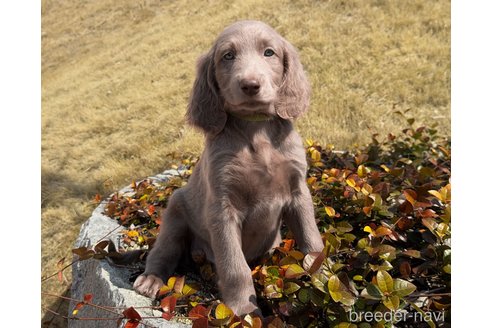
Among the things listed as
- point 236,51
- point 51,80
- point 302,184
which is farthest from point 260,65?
point 51,80

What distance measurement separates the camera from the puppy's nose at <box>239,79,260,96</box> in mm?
2061

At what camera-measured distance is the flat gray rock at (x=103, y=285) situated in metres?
2.25

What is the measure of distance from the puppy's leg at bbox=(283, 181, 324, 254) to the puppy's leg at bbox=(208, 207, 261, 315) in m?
0.34

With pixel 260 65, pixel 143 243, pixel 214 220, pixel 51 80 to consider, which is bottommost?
pixel 51 80

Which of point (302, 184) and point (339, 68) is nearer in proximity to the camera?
point (302, 184)

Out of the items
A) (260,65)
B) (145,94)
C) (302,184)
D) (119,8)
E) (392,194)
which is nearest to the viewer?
(260,65)

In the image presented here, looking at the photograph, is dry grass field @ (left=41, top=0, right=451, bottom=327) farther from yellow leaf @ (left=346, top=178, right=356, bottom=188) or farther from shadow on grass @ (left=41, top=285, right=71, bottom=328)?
yellow leaf @ (left=346, top=178, right=356, bottom=188)

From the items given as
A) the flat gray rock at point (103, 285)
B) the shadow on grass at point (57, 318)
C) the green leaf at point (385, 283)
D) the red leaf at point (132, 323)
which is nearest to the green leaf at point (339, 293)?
the green leaf at point (385, 283)

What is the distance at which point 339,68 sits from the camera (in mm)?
8211

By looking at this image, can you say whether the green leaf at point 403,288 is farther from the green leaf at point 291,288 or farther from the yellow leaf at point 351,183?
the yellow leaf at point 351,183

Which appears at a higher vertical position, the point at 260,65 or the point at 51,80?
the point at 260,65

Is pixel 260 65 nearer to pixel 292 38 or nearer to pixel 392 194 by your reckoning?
pixel 392 194

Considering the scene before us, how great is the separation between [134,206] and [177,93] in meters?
5.35

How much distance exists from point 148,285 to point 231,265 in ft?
1.84
